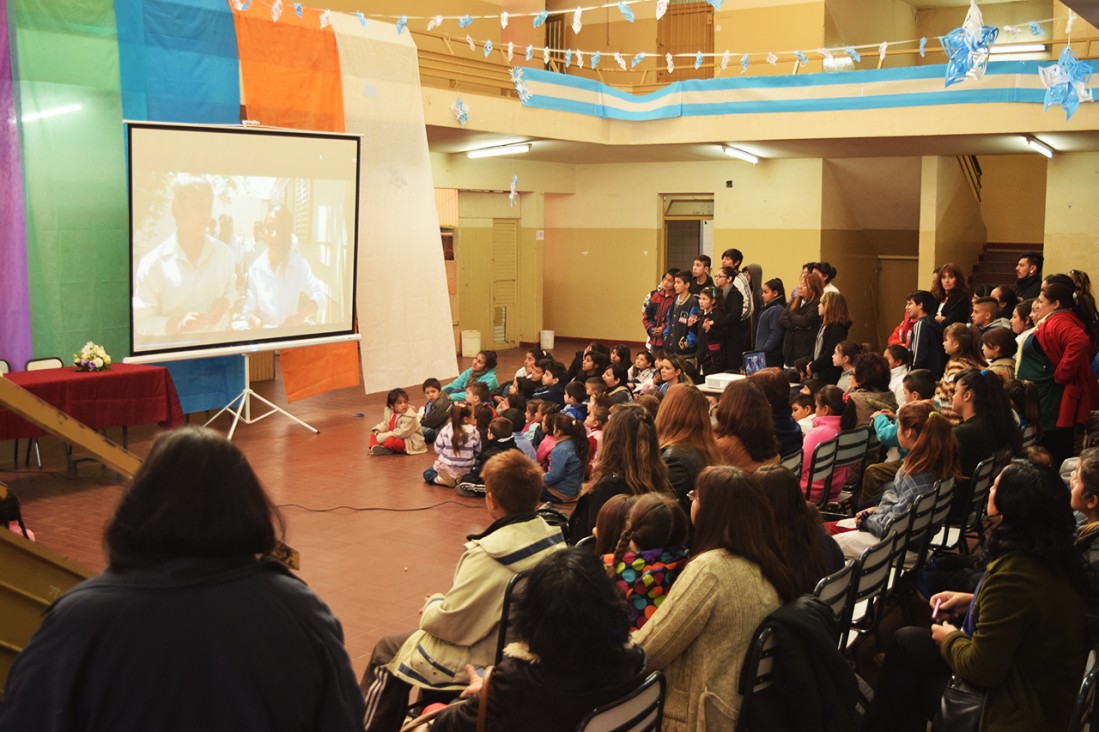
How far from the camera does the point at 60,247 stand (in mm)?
9148

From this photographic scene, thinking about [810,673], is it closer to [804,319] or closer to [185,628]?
[185,628]

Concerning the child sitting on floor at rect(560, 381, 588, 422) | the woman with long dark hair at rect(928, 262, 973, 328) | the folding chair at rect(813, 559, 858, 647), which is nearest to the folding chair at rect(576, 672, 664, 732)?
the folding chair at rect(813, 559, 858, 647)

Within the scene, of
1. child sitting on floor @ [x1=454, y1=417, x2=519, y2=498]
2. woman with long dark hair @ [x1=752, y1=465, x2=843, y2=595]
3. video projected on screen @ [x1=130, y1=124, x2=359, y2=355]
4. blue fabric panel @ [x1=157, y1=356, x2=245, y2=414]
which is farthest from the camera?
blue fabric panel @ [x1=157, y1=356, x2=245, y2=414]

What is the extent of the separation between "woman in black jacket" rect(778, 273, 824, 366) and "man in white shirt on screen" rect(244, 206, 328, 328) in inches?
185

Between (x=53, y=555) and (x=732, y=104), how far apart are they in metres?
12.1

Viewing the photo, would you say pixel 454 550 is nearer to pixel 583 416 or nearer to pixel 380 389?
pixel 583 416

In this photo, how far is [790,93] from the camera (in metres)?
13.6

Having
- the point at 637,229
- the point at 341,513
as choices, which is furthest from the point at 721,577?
the point at 637,229

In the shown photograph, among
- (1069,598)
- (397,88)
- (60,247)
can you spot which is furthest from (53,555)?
Answer: (397,88)

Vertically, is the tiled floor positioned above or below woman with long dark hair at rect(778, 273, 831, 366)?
below

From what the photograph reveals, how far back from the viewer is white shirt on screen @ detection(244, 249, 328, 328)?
10242mm

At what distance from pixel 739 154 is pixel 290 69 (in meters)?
7.52

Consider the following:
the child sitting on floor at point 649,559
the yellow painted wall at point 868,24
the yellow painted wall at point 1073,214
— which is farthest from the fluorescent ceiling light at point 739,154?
the child sitting on floor at point 649,559

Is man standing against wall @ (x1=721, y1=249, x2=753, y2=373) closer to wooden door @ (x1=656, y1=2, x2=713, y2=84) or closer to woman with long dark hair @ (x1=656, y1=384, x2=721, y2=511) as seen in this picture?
woman with long dark hair @ (x1=656, y1=384, x2=721, y2=511)
